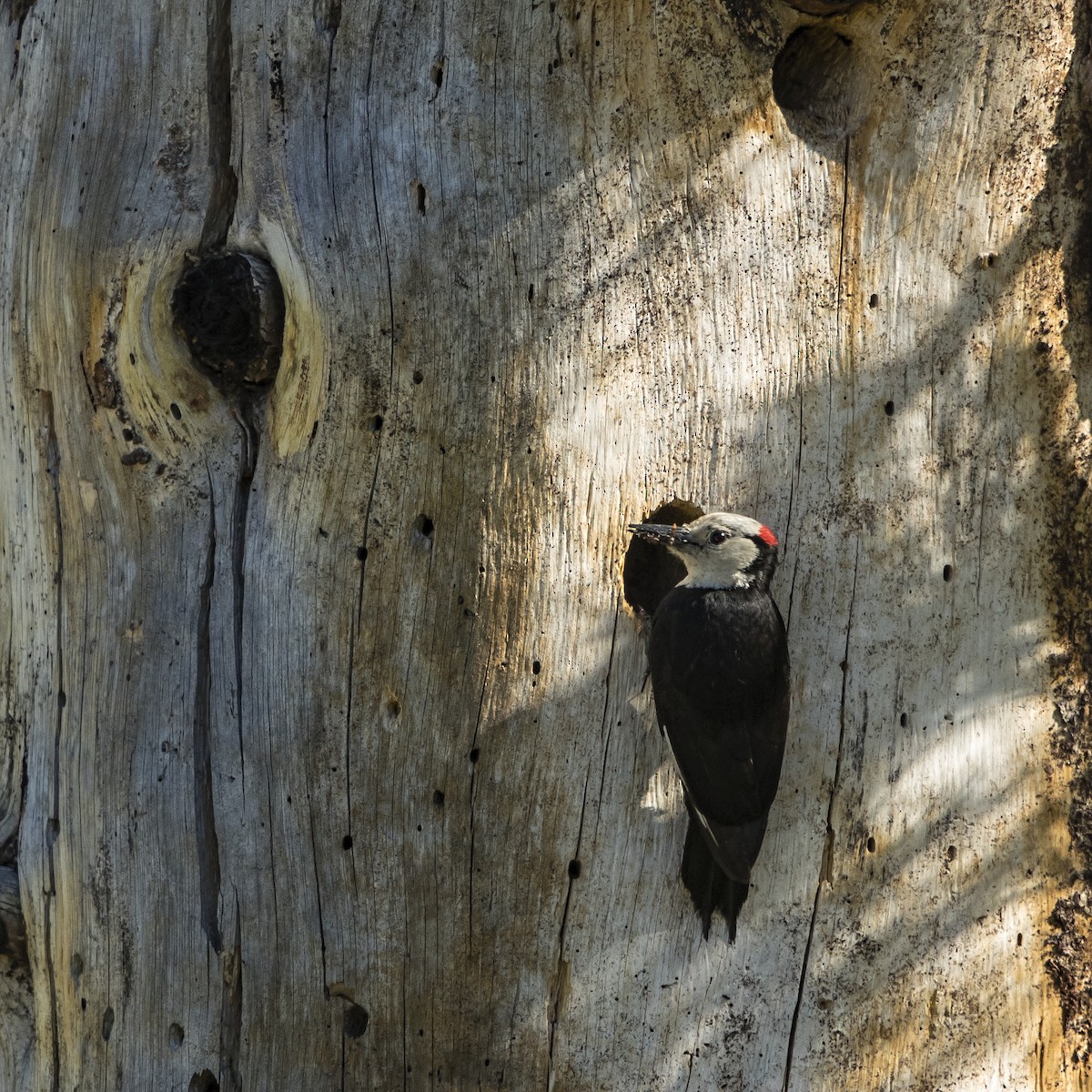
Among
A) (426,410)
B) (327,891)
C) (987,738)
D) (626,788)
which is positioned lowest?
(327,891)

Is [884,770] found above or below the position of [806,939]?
above

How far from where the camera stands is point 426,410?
8.39ft

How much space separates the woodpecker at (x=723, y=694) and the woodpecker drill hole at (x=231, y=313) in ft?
3.12

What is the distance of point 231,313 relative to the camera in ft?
8.35

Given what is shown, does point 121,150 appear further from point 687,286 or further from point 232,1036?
point 232,1036

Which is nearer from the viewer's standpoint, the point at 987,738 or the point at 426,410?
the point at 426,410

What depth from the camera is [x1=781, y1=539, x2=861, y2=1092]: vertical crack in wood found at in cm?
257

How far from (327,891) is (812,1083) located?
1.20 metres

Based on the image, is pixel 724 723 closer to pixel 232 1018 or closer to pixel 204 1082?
pixel 232 1018

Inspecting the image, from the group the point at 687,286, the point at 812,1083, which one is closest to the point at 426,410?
the point at 687,286

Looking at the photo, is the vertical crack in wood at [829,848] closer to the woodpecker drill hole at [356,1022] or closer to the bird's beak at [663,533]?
the bird's beak at [663,533]

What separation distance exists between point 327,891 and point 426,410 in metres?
1.12

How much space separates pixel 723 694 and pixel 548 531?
0.60 m

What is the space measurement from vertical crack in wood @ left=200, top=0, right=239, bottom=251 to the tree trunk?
12 millimetres
